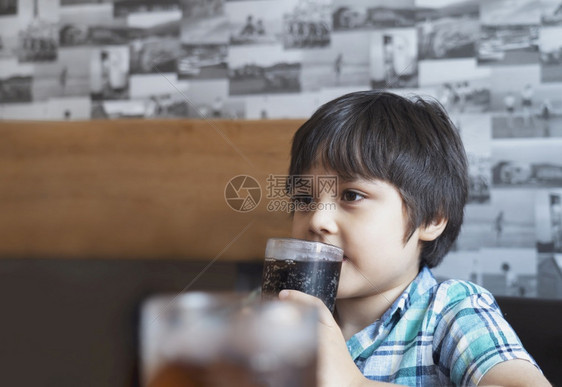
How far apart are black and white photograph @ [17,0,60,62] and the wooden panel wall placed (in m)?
0.48

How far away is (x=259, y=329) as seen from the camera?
0.57 feet

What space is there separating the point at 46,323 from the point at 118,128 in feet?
0.92

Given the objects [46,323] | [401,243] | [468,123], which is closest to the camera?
[46,323]

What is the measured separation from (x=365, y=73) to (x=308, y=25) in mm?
120

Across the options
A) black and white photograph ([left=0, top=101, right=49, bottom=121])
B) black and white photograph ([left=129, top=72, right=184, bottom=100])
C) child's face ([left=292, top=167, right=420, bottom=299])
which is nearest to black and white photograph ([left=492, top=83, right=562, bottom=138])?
child's face ([left=292, top=167, right=420, bottom=299])

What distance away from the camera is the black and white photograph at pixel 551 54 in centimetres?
76

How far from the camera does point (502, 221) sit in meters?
0.77

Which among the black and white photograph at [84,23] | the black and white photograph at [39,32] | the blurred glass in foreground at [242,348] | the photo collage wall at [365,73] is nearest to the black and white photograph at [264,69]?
the photo collage wall at [365,73]

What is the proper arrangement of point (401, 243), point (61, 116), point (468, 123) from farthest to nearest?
point (61, 116) < point (468, 123) < point (401, 243)

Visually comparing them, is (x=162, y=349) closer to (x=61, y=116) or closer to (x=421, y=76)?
(x=421, y=76)

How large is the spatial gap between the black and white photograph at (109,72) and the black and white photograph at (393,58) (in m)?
0.41

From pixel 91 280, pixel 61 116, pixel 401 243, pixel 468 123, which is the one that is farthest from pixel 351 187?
pixel 61 116

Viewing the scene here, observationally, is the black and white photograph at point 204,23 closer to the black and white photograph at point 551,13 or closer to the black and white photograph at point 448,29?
the black and white photograph at point 448,29

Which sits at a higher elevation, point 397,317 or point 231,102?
point 231,102
